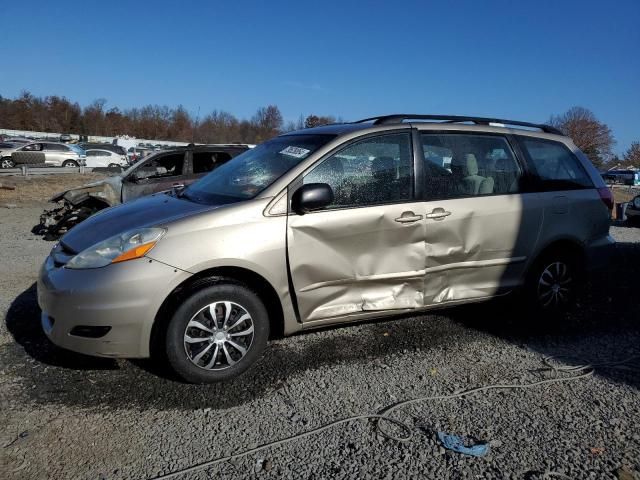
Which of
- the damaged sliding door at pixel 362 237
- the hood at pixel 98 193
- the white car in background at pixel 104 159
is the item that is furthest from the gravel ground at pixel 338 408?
the white car in background at pixel 104 159

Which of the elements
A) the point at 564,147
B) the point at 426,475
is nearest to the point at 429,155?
the point at 564,147

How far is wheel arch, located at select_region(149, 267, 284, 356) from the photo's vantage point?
3.18 metres

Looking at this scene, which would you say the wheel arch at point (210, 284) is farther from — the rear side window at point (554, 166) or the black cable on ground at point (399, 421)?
the rear side window at point (554, 166)

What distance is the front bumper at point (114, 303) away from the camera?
3.03m

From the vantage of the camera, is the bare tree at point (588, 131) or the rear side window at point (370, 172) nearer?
the rear side window at point (370, 172)

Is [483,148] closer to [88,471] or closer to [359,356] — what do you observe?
[359,356]

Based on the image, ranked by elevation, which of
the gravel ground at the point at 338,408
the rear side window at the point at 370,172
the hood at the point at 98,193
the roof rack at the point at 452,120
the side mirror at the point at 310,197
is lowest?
the gravel ground at the point at 338,408

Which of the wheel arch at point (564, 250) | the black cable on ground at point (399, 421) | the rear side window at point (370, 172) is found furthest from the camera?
the wheel arch at point (564, 250)

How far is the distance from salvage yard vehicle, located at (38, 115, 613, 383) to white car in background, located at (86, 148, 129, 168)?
3307 cm

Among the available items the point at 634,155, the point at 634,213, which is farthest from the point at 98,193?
the point at 634,155

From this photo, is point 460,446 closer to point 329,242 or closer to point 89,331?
point 329,242

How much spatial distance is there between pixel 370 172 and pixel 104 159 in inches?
1368

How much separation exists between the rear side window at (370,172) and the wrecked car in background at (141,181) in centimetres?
595

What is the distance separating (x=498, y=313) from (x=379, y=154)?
2167mm
